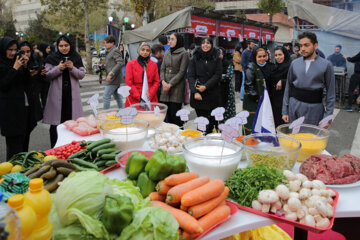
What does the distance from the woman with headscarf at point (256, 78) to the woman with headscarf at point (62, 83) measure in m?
2.79

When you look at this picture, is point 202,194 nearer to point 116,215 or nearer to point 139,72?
point 116,215

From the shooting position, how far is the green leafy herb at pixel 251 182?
1.54 m

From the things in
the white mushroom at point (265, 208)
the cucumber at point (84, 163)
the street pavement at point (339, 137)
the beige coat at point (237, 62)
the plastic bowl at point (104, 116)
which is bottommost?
the street pavement at point (339, 137)

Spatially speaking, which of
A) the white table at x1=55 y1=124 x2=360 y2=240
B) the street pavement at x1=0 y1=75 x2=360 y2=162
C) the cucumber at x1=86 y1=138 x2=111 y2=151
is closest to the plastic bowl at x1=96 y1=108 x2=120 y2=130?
the cucumber at x1=86 y1=138 x2=111 y2=151

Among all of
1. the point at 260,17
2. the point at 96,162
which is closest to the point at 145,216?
the point at 96,162

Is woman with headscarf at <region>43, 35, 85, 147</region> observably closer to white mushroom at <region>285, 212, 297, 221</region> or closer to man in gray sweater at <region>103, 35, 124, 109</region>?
man in gray sweater at <region>103, 35, 124, 109</region>

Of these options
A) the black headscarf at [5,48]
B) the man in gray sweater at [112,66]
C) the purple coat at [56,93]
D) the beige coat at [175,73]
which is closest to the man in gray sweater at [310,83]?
the beige coat at [175,73]

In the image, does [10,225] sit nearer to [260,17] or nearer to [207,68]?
[207,68]

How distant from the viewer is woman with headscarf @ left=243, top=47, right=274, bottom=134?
181 inches

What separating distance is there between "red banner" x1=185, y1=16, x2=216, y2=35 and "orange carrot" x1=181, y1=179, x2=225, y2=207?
42.2ft

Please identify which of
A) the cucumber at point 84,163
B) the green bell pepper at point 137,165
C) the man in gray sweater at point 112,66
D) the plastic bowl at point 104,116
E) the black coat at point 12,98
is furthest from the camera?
the man in gray sweater at point 112,66

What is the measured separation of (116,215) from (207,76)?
3.81 m

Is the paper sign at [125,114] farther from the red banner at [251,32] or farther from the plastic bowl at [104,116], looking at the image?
the red banner at [251,32]

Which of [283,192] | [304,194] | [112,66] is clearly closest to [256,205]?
[283,192]
